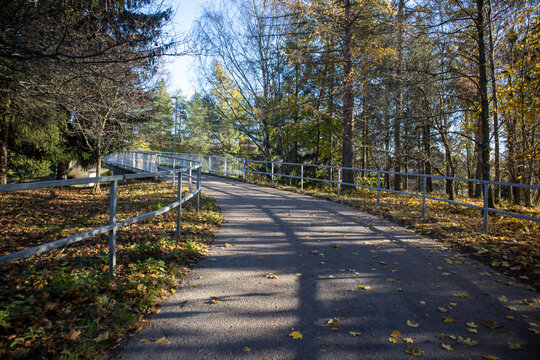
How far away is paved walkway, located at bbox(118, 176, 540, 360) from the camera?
283cm

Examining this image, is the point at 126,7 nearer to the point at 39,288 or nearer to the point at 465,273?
the point at 39,288

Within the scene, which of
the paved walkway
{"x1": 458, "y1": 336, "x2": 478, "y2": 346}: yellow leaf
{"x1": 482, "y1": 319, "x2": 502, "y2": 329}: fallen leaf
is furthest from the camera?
{"x1": 482, "y1": 319, "x2": 502, "y2": 329}: fallen leaf

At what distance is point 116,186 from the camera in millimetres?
3639

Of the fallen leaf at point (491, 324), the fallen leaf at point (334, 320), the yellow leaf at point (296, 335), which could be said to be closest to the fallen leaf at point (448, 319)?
the fallen leaf at point (491, 324)

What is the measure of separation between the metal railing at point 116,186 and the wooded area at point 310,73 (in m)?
2.66

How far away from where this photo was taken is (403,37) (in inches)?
472

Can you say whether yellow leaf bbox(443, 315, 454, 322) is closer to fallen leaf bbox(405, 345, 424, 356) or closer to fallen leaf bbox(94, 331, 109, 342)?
fallen leaf bbox(405, 345, 424, 356)

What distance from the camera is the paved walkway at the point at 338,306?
2.83 metres

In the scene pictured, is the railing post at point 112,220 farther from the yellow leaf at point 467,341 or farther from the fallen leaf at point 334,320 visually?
the yellow leaf at point 467,341

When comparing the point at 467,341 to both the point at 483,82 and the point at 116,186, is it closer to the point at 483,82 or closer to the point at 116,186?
the point at 116,186

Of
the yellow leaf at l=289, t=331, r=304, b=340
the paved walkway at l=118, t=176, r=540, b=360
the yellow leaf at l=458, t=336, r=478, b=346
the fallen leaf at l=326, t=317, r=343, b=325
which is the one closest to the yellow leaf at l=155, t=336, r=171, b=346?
the paved walkway at l=118, t=176, r=540, b=360

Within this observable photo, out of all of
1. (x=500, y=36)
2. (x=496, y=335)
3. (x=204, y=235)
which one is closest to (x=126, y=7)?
(x=204, y=235)

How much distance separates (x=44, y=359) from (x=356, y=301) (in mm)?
3025

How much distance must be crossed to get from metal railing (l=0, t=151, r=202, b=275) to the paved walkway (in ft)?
3.39
